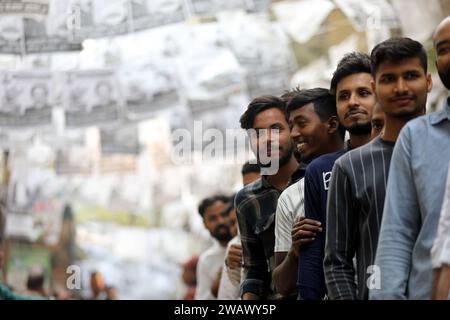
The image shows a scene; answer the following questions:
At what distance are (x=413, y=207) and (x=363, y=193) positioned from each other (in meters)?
0.23

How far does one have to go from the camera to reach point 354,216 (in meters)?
2.38

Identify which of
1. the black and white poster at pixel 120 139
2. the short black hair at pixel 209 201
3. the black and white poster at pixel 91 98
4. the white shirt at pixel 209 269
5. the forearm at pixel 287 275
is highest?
the black and white poster at pixel 91 98

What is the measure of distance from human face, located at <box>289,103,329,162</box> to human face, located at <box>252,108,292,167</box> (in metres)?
0.26

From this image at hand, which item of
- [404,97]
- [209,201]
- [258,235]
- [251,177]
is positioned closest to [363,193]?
[404,97]

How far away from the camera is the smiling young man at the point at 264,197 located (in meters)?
3.27

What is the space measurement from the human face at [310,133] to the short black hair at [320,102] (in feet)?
0.04

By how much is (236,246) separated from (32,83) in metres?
4.70

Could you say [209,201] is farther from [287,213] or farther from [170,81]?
[170,81]

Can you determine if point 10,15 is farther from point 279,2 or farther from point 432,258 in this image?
point 432,258

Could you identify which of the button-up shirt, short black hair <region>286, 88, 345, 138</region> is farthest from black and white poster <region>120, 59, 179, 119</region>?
short black hair <region>286, 88, 345, 138</region>

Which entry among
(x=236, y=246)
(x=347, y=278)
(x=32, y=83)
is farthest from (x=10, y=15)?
(x=347, y=278)

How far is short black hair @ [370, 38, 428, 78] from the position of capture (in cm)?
236

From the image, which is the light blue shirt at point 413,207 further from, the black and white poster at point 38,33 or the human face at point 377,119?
the black and white poster at point 38,33

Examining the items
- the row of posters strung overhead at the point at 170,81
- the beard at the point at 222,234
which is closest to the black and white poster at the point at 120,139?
the row of posters strung overhead at the point at 170,81
